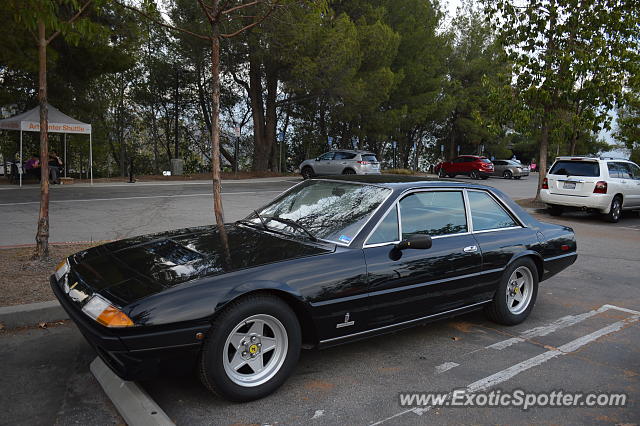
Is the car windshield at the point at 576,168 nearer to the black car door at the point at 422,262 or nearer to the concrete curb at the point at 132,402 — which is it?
the black car door at the point at 422,262

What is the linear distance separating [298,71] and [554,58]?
11.8m

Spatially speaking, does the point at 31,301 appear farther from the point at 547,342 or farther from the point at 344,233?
the point at 547,342

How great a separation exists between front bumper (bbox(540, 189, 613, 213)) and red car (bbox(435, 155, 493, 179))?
66.5 ft

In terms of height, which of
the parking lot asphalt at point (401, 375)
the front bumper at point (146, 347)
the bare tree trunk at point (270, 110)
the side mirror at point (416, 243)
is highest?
the bare tree trunk at point (270, 110)

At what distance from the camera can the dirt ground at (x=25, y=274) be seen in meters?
4.79

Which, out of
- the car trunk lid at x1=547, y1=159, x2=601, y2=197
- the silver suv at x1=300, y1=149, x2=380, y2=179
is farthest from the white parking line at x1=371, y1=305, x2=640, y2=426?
the silver suv at x1=300, y1=149, x2=380, y2=179

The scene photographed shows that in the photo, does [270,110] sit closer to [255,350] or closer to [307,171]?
[307,171]

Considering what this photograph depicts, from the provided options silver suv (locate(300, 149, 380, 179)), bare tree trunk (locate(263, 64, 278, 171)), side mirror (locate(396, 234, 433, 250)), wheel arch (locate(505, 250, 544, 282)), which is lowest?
wheel arch (locate(505, 250, 544, 282))

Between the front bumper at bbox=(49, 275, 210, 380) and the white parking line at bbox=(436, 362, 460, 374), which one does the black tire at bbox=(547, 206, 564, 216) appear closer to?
the white parking line at bbox=(436, 362, 460, 374)

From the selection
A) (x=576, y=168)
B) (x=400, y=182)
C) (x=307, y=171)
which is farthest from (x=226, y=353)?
(x=307, y=171)

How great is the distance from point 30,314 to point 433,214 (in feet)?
12.1

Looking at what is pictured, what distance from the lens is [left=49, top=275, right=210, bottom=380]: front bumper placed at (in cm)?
275

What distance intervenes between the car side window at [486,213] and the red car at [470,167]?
2960 cm

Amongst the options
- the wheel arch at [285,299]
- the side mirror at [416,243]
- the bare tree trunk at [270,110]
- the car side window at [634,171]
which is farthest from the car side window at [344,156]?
the wheel arch at [285,299]
